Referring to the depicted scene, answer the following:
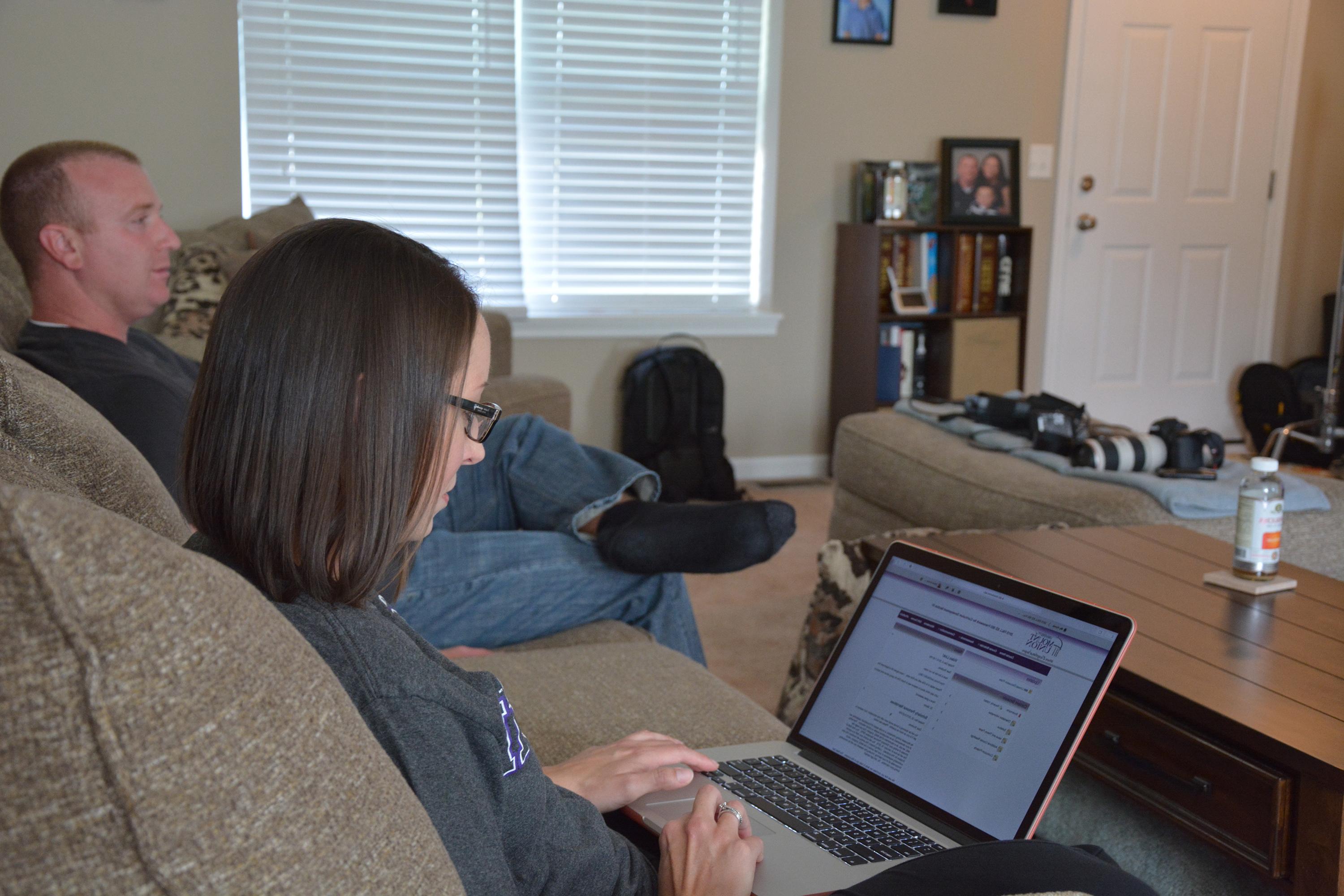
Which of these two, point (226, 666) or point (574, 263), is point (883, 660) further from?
point (574, 263)

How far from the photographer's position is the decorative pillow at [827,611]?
1862 mm

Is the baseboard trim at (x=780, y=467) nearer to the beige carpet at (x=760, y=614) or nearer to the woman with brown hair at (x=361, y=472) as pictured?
the beige carpet at (x=760, y=614)

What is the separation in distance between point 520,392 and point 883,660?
1.95 metres

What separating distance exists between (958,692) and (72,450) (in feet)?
2.77

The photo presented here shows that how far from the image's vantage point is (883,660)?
108cm

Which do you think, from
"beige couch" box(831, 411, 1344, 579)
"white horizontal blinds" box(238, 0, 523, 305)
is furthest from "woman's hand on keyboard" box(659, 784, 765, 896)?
"white horizontal blinds" box(238, 0, 523, 305)

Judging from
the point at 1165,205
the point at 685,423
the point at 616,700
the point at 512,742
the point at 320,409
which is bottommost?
the point at 685,423

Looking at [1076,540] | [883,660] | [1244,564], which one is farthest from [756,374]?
[883,660]

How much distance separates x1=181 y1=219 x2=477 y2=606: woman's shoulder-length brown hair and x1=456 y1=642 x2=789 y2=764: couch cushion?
22.5 inches

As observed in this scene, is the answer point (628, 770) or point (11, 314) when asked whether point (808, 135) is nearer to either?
point (11, 314)

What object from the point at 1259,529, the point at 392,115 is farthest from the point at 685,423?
the point at 1259,529

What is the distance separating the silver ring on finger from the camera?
90 cm

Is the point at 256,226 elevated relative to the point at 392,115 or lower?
lower

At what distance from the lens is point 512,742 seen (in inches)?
30.5
